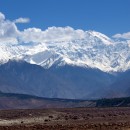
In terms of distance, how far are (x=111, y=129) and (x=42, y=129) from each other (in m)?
9.26

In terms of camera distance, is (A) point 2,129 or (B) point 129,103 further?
(B) point 129,103

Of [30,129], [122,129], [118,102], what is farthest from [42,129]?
[118,102]

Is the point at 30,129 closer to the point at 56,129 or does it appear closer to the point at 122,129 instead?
the point at 56,129

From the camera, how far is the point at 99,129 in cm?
5759

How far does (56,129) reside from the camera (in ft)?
199

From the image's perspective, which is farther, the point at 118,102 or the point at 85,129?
the point at 118,102

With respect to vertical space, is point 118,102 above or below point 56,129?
above

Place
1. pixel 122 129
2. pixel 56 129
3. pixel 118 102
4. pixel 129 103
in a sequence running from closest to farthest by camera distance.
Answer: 1. pixel 122 129
2. pixel 56 129
3. pixel 129 103
4. pixel 118 102

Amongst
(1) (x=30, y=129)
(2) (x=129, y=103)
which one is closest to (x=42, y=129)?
(1) (x=30, y=129)

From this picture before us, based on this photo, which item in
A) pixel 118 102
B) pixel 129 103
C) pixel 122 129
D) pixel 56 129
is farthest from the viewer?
pixel 118 102

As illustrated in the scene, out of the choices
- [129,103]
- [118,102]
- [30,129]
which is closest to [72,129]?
Result: [30,129]

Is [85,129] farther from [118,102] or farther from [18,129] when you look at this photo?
[118,102]

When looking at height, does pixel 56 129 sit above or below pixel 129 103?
below

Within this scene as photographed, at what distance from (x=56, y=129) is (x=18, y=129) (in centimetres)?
519
